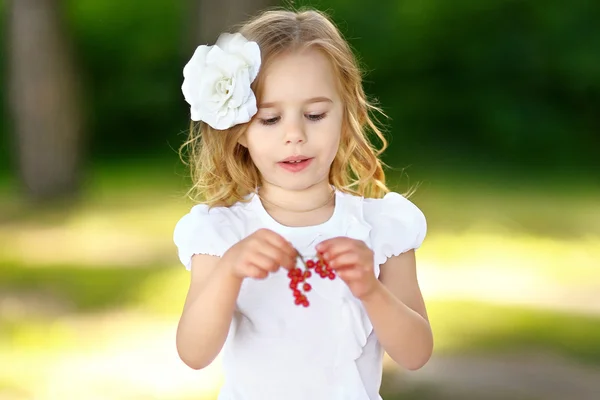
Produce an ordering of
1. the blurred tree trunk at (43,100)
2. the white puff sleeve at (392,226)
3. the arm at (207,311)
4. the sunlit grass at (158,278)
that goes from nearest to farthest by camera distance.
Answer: the arm at (207,311)
the white puff sleeve at (392,226)
the sunlit grass at (158,278)
the blurred tree trunk at (43,100)

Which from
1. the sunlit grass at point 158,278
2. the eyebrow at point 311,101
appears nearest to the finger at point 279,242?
the eyebrow at point 311,101

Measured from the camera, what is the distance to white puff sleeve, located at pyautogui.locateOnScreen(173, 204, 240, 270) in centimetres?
212

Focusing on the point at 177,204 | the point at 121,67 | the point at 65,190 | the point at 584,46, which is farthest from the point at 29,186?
the point at 584,46

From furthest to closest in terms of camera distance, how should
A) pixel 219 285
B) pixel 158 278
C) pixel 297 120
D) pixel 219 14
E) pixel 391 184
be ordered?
pixel 391 184 < pixel 219 14 < pixel 158 278 < pixel 297 120 < pixel 219 285

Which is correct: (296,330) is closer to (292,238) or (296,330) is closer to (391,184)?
(292,238)

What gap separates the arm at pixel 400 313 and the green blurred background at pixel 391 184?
932 millimetres

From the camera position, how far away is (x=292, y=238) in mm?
2133

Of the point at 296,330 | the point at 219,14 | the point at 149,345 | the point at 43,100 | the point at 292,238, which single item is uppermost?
the point at 43,100

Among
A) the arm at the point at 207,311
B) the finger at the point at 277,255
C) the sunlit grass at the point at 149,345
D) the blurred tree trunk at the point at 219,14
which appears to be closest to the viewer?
the finger at the point at 277,255

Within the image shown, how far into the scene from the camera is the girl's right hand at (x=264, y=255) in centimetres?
183

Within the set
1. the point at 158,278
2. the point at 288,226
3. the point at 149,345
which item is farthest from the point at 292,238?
the point at 158,278

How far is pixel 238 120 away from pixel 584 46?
1149 cm

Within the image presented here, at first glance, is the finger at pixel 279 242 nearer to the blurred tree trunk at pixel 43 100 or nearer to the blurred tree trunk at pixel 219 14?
the blurred tree trunk at pixel 219 14

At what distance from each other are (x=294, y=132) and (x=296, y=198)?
0.19m
